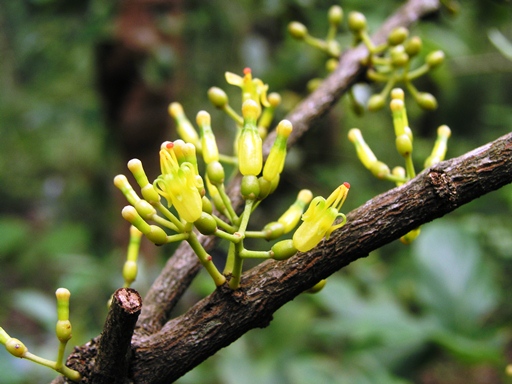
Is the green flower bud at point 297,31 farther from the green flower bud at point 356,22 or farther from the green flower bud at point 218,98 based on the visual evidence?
the green flower bud at point 218,98

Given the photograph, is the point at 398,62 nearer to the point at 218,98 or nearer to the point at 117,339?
the point at 218,98

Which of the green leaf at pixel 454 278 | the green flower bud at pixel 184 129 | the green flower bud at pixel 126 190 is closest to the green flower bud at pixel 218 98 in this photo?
the green flower bud at pixel 184 129

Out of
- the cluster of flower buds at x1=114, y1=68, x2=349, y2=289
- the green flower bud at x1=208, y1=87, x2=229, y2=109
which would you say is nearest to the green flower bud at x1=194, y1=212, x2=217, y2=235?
the cluster of flower buds at x1=114, y1=68, x2=349, y2=289

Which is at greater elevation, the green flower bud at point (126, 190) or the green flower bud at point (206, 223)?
the green flower bud at point (126, 190)

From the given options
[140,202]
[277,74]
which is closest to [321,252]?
[140,202]

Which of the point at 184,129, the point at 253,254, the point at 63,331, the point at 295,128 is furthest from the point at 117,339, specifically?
the point at 295,128

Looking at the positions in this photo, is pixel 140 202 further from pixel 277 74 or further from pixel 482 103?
pixel 482 103

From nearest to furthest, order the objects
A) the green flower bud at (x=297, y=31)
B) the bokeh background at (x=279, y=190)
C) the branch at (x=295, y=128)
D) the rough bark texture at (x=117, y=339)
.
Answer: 1. the rough bark texture at (x=117, y=339)
2. the branch at (x=295, y=128)
3. the green flower bud at (x=297, y=31)
4. the bokeh background at (x=279, y=190)
